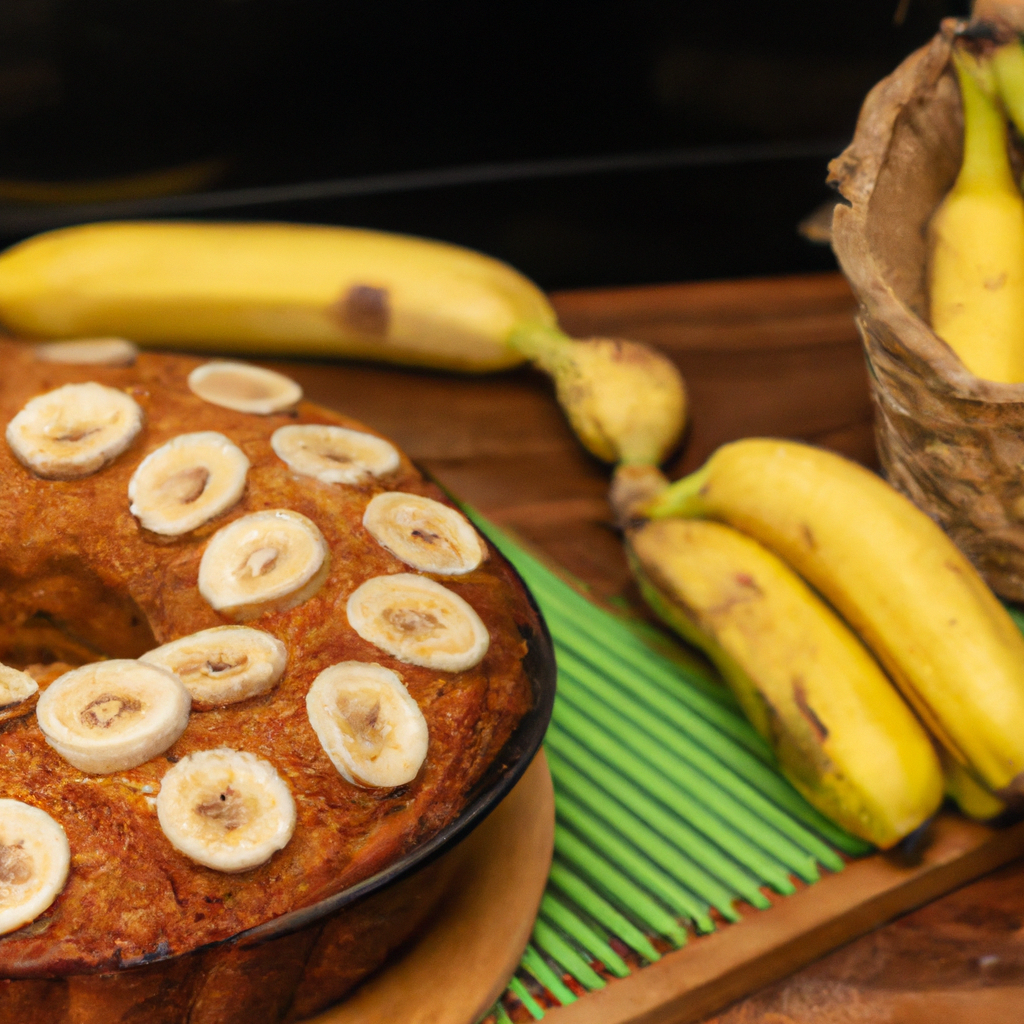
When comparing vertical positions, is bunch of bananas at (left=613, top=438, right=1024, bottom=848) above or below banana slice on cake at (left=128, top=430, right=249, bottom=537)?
below

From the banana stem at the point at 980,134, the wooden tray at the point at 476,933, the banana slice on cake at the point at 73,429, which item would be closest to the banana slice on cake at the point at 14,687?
the banana slice on cake at the point at 73,429

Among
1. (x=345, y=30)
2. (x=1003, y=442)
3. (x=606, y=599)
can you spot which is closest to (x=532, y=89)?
(x=345, y=30)

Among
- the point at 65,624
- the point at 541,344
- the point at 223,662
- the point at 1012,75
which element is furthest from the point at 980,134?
the point at 65,624

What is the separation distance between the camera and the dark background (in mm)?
1839

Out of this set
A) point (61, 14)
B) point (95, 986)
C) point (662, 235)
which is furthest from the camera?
point (662, 235)

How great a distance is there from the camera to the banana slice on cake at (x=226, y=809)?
83 cm

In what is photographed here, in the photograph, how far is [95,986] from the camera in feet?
2.61

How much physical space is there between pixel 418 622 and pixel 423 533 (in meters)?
0.13

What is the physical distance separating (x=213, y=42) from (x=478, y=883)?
148 cm

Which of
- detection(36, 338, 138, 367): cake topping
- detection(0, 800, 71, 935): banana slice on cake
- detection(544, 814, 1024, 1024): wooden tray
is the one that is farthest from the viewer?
detection(36, 338, 138, 367): cake topping

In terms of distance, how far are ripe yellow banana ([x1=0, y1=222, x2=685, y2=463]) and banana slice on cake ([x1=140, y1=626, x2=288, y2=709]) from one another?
0.90 meters

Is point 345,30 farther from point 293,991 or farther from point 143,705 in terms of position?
point 293,991

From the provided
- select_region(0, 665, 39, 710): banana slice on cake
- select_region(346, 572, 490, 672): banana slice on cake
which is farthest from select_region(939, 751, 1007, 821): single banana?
select_region(0, 665, 39, 710): banana slice on cake

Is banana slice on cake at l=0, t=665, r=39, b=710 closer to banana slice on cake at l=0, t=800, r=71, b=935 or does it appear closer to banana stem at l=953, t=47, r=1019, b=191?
banana slice on cake at l=0, t=800, r=71, b=935
